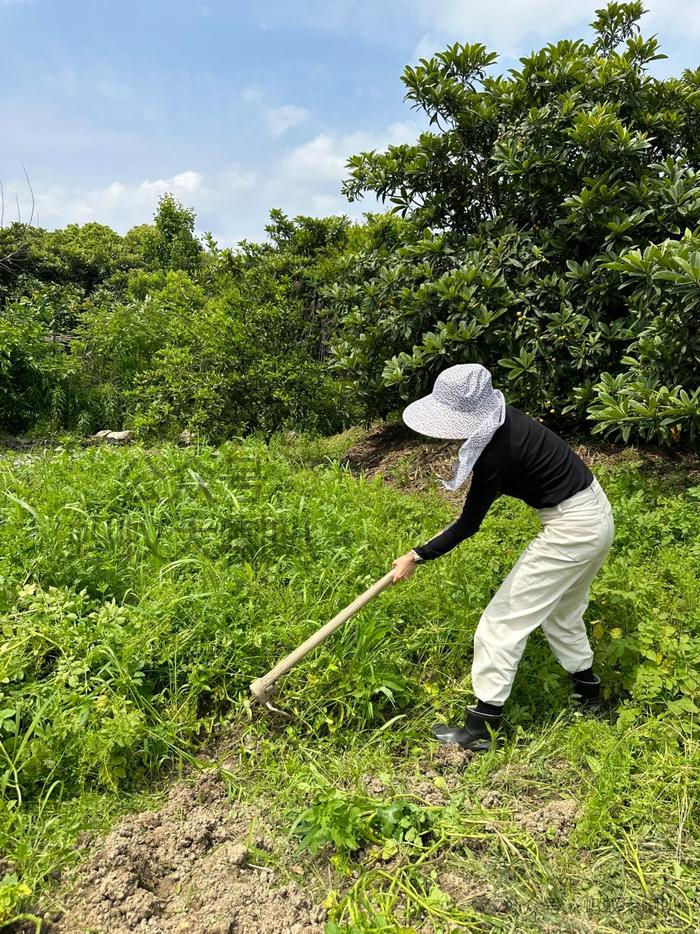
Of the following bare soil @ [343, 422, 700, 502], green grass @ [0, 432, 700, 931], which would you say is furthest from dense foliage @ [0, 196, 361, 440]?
green grass @ [0, 432, 700, 931]

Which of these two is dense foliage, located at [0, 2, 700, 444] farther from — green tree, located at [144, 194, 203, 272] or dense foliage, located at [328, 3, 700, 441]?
green tree, located at [144, 194, 203, 272]

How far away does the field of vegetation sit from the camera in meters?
2.04

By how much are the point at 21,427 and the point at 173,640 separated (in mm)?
6856

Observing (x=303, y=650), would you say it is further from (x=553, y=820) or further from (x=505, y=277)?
(x=505, y=277)

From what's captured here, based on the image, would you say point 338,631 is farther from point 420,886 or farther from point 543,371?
point 543,371

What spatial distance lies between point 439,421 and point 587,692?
146cm

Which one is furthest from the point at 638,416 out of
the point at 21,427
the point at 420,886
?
the point at 21,427

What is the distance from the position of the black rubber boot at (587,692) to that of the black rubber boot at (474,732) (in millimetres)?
430

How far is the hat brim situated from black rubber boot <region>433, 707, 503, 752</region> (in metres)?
1.17

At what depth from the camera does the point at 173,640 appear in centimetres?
279

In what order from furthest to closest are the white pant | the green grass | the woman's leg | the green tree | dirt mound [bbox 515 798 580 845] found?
the green tree → the woman's leg → the white pant → dirt mound [bbox 515 798 580 845] → the green grass

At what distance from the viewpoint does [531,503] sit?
263cm

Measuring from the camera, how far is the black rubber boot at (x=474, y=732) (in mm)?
2555

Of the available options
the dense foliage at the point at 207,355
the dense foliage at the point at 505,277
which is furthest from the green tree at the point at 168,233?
the dense foliage at the point at 505,277
